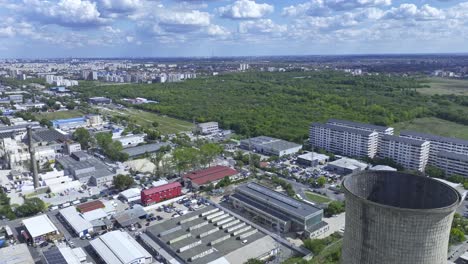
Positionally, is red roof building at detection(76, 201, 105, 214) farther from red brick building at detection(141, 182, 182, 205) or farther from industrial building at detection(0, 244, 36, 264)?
industrial building at detection(0, 244, 36, 264)

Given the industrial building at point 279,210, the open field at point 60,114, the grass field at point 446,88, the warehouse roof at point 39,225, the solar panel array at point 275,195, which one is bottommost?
the warehouse roof at point 39,225

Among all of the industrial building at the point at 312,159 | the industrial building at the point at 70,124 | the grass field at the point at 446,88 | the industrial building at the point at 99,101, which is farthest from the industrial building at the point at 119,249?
the grass field at the point at 446,88

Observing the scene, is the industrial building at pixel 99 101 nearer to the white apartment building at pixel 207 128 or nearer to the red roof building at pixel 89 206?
the white apartment building at pixel 207 128

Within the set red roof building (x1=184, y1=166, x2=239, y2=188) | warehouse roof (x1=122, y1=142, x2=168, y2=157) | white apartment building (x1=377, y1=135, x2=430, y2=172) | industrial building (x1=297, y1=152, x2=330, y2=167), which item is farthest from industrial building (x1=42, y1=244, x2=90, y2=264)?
white apartment building (x1=377, y1=135, x2=430, y2=172)

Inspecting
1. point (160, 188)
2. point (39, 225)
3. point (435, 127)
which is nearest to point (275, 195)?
point (160, 188)

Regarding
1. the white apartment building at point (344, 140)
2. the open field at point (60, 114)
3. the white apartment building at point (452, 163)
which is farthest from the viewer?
the open field at point (60, 114)

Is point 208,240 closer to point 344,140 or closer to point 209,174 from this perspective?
point 209,174

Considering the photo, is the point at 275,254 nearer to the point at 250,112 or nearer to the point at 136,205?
the point at 136,205
